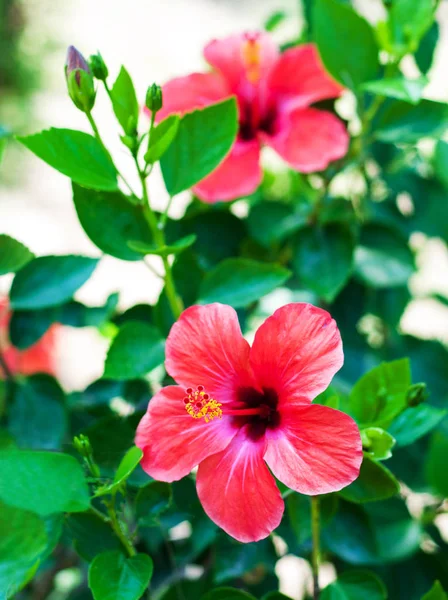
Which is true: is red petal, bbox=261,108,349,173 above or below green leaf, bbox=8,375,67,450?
above

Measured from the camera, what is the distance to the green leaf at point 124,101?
0.62 m

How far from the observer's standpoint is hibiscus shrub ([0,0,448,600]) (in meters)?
0.57

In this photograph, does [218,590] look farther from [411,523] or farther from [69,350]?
[69,350]

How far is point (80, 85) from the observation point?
599 millimetres

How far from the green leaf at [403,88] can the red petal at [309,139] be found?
8cm

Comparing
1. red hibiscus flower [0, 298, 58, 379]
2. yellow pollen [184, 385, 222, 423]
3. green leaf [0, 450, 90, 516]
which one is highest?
yellow pollen [184, 385, 222, 423]

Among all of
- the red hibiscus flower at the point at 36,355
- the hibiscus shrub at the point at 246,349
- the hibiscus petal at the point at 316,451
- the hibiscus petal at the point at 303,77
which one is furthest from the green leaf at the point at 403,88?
the red hibiscus flower at the point at 36,355

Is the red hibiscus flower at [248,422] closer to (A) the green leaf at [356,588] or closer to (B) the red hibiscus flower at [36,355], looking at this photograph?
(A) the green leaf at [356,588]

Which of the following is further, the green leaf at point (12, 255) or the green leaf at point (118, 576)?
the green leaf at point (12, 255)

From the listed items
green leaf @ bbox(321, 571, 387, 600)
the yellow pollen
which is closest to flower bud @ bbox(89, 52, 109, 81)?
the yellow pollen

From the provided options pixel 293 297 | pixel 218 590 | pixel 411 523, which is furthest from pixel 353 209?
pixel 218 590

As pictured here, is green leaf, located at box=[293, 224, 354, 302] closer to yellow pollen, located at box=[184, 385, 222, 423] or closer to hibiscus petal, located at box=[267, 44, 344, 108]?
hibiscus petal, located at box=[267, 44, 344, 108]

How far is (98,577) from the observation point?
566 mm

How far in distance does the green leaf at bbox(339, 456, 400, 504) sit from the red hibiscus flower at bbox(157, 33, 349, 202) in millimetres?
350
